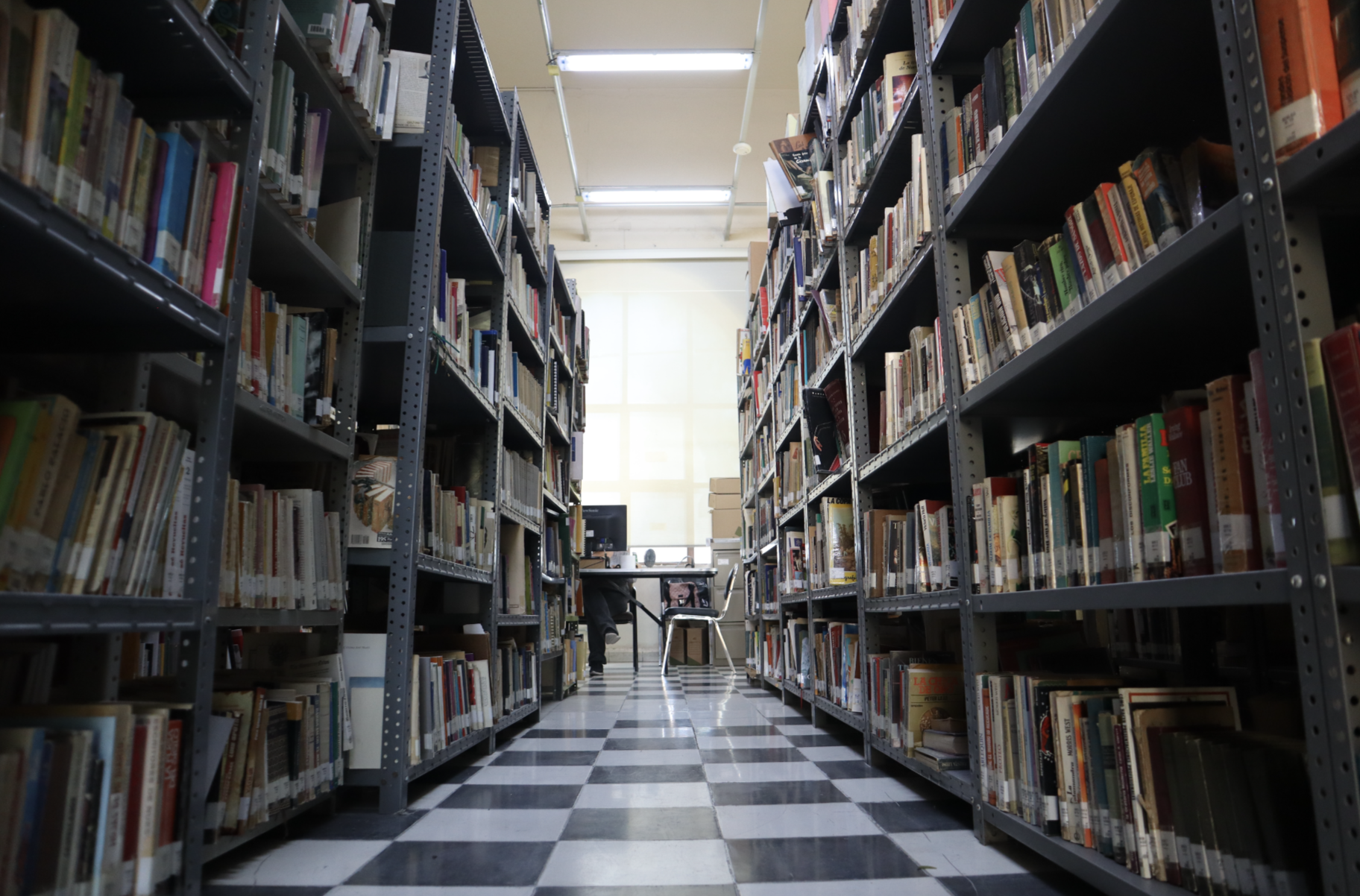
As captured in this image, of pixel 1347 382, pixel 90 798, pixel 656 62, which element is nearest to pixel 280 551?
pixel 90 798

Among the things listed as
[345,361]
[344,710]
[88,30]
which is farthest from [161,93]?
[344,710]

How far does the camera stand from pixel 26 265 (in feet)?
3.00

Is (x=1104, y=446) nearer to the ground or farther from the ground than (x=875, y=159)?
nearer to the ground

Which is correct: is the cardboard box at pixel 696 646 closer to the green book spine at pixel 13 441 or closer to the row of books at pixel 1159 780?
the row of books at pixel 1159 780

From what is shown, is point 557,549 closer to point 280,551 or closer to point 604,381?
point 280,551

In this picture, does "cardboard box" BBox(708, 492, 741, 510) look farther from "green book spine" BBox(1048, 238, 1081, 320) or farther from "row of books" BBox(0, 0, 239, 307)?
"row of books" BBox(0, 0, 239, 307)

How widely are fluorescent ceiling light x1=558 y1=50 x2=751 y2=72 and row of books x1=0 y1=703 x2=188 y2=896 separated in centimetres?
579

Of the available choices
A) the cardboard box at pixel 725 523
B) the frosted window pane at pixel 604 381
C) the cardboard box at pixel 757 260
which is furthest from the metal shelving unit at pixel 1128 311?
the frosted window pane at pixel 604 381

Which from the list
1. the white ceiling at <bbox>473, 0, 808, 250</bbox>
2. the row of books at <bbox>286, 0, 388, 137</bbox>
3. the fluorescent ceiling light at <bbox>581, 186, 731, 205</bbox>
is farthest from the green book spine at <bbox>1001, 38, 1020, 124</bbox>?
the fluorescent ceiling light at <bbox>581, 186, 731, 205</bbox>

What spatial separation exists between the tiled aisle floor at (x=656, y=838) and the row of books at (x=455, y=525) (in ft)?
2.03

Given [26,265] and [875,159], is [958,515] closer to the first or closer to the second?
[875,159]

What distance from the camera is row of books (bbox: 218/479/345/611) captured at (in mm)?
1437

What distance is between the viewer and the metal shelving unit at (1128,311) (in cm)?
75

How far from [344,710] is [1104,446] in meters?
1.61
